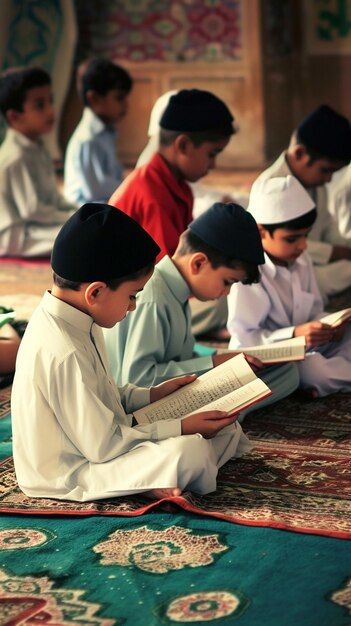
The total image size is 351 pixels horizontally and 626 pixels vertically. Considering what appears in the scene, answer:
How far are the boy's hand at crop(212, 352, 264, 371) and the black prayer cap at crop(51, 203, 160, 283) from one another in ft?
2.19

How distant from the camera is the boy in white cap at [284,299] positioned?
160 inches

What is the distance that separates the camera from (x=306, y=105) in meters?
9.62

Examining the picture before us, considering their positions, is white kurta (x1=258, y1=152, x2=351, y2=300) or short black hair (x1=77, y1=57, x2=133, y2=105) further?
short black hair (x1=77, y1=57, x2=133, y2=105)

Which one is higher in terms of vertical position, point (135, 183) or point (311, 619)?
point (135, 183)

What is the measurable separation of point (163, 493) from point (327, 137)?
2.31m

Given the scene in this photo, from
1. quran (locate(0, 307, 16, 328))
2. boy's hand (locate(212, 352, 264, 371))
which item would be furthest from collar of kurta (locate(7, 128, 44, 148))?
boy's hand (locate(212, 352, 264, 371))

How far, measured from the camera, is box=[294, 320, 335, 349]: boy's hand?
3947mm

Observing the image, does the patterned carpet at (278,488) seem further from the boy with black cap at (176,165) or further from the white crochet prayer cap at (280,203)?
the boy with black cap at (176,165)

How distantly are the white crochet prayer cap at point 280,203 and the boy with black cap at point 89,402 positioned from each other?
1087mm

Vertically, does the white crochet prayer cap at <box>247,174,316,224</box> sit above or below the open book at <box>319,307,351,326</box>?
above

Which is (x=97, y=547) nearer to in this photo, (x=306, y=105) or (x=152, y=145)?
(x=152, y=145)

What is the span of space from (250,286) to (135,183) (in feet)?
2.58

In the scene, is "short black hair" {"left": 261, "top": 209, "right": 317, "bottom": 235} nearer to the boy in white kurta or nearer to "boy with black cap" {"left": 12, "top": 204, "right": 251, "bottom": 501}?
"boy with black cap" {"left": 12, "top": 204, "right": 251, "bottom": 501}

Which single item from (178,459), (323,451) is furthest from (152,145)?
(178,459)
